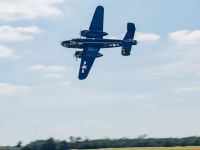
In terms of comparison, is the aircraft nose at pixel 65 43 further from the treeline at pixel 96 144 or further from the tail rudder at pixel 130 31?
the treeline at pixel 96 144

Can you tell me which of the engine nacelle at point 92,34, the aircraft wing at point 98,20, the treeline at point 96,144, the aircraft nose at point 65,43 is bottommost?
the treeline at point 96,144

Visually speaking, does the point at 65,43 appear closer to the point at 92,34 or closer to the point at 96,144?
the point at 92,34

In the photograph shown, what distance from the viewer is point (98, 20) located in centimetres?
10781

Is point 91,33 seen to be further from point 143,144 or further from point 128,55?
point 143,144

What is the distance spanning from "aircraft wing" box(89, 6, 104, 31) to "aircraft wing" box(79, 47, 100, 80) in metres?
6.14

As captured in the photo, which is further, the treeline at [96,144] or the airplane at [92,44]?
the treeline at [96,144]

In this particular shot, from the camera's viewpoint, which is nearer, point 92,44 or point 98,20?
point 92,44

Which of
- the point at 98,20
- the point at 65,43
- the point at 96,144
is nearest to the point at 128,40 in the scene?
the point at 98,20

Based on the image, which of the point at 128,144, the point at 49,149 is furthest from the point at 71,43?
the point at 128,144

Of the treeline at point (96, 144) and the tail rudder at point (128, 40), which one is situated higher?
the tail rudder at point (128, 40)

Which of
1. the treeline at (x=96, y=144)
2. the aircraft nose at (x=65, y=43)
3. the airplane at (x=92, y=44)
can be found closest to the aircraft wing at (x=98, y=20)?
the airplane at (x=92, y=44)

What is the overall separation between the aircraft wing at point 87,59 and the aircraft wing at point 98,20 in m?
6.14

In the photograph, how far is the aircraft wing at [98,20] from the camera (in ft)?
350

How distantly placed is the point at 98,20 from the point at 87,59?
9606 millimetres
